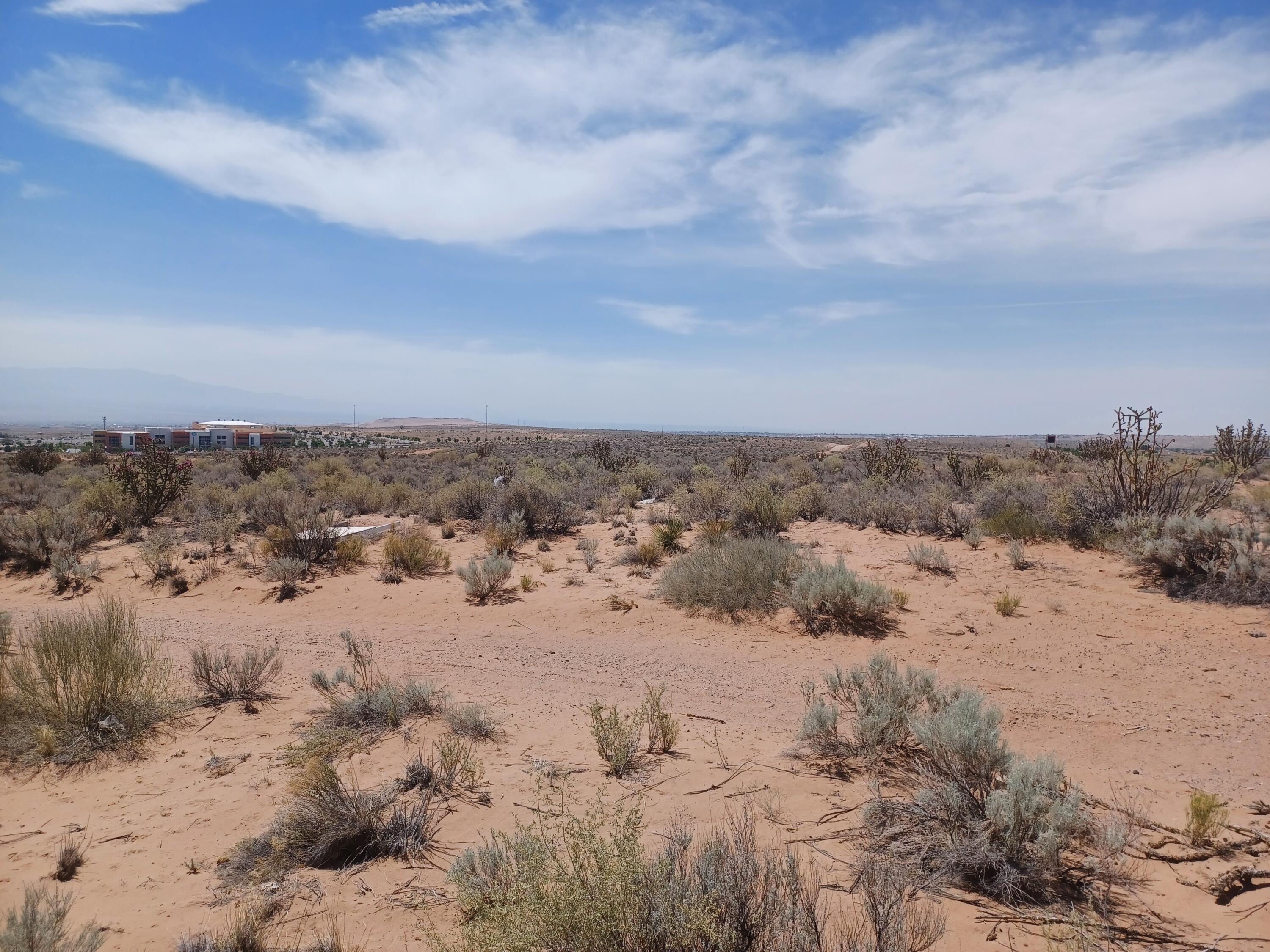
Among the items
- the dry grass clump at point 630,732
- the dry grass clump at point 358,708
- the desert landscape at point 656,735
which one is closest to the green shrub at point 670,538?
the desert landscape at point 656,735

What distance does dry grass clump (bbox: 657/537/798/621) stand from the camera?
9406 millimetres

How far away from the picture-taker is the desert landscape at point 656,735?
3.26 metres

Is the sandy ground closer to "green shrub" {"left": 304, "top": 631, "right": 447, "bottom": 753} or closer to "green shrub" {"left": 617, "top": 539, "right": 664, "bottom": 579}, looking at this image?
"green shrub" {"left": 304, "top": 631, "right": 447, "bottom": 753}

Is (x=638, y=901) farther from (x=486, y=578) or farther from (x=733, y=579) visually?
(x=486, y=578)

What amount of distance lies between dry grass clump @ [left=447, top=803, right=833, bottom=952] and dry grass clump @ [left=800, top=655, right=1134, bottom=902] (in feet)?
2.74

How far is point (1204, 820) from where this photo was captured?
3.91 metres

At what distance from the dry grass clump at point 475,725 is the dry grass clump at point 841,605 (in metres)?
4.42

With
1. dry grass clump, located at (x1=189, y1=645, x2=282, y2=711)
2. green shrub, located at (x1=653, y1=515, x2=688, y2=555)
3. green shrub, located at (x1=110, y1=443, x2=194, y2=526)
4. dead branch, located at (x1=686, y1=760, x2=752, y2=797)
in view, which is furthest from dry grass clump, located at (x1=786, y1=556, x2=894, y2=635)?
green shrub, located at (x1=110, y1=443, x2=194, y2=526)

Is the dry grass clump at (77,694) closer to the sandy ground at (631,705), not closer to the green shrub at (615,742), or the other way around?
the sandy ground at (631,705)

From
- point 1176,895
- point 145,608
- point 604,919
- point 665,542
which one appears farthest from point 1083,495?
point 145,608

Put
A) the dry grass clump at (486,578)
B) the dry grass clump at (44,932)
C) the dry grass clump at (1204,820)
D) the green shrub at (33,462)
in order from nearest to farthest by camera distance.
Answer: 1. the dry grass clump at (44,932)
2. the dry grass clump at (1204,820)
3. the dry grass clump at (486,578)
4. the green shrub at (33,462)

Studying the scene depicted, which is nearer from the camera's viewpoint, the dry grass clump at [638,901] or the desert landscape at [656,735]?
the dry grass clump at [638,901]

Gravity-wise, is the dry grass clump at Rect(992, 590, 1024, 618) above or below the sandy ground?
above

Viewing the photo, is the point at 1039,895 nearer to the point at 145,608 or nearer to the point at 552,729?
the point at 552,729
